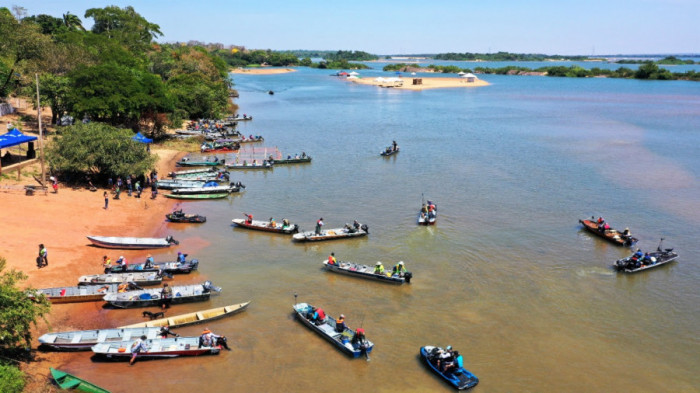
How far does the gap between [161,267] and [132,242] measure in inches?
194

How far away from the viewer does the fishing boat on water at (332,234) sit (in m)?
36.3

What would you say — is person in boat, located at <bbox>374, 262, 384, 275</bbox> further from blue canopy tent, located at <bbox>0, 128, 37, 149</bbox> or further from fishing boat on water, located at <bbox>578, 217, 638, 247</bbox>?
blue canopy tent, located at <bbox>0, 128, 37, 149</bbox>

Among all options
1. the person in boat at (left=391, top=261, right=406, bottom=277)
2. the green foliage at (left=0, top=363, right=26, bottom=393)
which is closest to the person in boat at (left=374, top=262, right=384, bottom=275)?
the person in boat at (left=391, top=261, right=406, bottom=277)

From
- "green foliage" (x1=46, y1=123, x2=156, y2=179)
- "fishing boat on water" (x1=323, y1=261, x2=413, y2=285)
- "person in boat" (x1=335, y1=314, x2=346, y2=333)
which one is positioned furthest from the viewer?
"green foliage" (x1=46, y1=123, x2=156, y2=179)

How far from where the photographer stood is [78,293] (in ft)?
88.1

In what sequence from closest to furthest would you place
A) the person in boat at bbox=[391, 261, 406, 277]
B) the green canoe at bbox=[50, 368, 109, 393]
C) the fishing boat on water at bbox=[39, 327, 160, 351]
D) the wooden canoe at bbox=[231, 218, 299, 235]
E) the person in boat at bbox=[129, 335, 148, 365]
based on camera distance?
the green canoe at bbox=[50, 368, 109, 393] < the person in boat at bbox=[129, 335, 148, 365] < the fishing boat on water at bbox=[39, 327, 160, 351] < the person in boat at bbox=[391, 261, 406, 277] < the wooden canoe at bbox=[231, 218, 299, 235]

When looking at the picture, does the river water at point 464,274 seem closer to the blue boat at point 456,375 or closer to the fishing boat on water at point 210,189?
the blue boat at point 456,375

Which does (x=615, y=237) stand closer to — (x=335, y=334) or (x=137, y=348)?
(x=335, y=334)

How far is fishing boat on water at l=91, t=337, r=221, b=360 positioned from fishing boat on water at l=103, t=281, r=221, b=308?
397 cm

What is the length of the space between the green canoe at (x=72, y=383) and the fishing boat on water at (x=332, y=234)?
18165 millimetres

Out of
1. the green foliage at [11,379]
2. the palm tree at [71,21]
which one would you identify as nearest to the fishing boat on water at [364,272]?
the green foliage at [11,379]

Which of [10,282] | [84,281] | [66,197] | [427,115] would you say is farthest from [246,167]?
[427,115]

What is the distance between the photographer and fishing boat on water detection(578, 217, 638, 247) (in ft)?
119

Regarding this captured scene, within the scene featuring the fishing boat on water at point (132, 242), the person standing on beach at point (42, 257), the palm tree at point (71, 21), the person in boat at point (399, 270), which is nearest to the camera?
the person standing on beach at point (42, 257)
